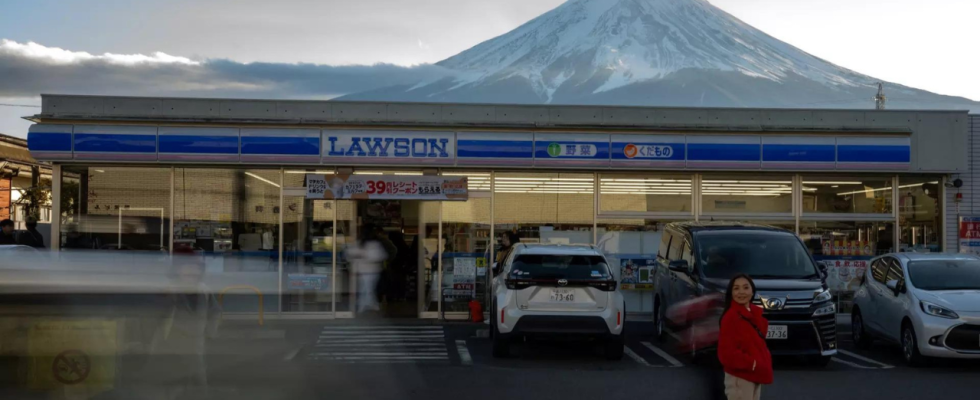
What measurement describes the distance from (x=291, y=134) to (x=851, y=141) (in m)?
11.1

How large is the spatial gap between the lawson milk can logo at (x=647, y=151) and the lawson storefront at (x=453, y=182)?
1.1 inches

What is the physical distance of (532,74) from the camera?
103m

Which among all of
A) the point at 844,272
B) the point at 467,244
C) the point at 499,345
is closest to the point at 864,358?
the point at 499,345

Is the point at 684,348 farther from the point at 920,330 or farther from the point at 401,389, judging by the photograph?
the point at 401,389

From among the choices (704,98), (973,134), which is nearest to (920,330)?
(973,134)

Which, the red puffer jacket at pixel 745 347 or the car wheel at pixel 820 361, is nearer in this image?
the red puffer jacket at pixel 745 347

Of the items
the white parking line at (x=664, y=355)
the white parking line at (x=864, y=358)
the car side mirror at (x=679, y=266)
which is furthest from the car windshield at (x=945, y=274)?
the white parking line at (x=664, y=355)

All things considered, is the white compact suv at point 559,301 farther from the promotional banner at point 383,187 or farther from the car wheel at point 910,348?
the promotional banner at point 383,187

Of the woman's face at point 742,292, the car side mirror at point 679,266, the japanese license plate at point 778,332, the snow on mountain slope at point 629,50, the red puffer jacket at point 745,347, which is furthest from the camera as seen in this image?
the snow on mountain slope at point 629,50

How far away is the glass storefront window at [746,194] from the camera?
18469 millimetres

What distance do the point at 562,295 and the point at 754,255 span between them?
303 cm

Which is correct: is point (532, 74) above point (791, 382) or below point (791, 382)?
above

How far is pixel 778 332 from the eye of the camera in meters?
11.7

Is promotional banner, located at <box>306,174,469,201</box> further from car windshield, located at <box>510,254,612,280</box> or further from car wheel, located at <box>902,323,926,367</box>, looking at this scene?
car wheel, located at <box>902,323,926,367</box>
